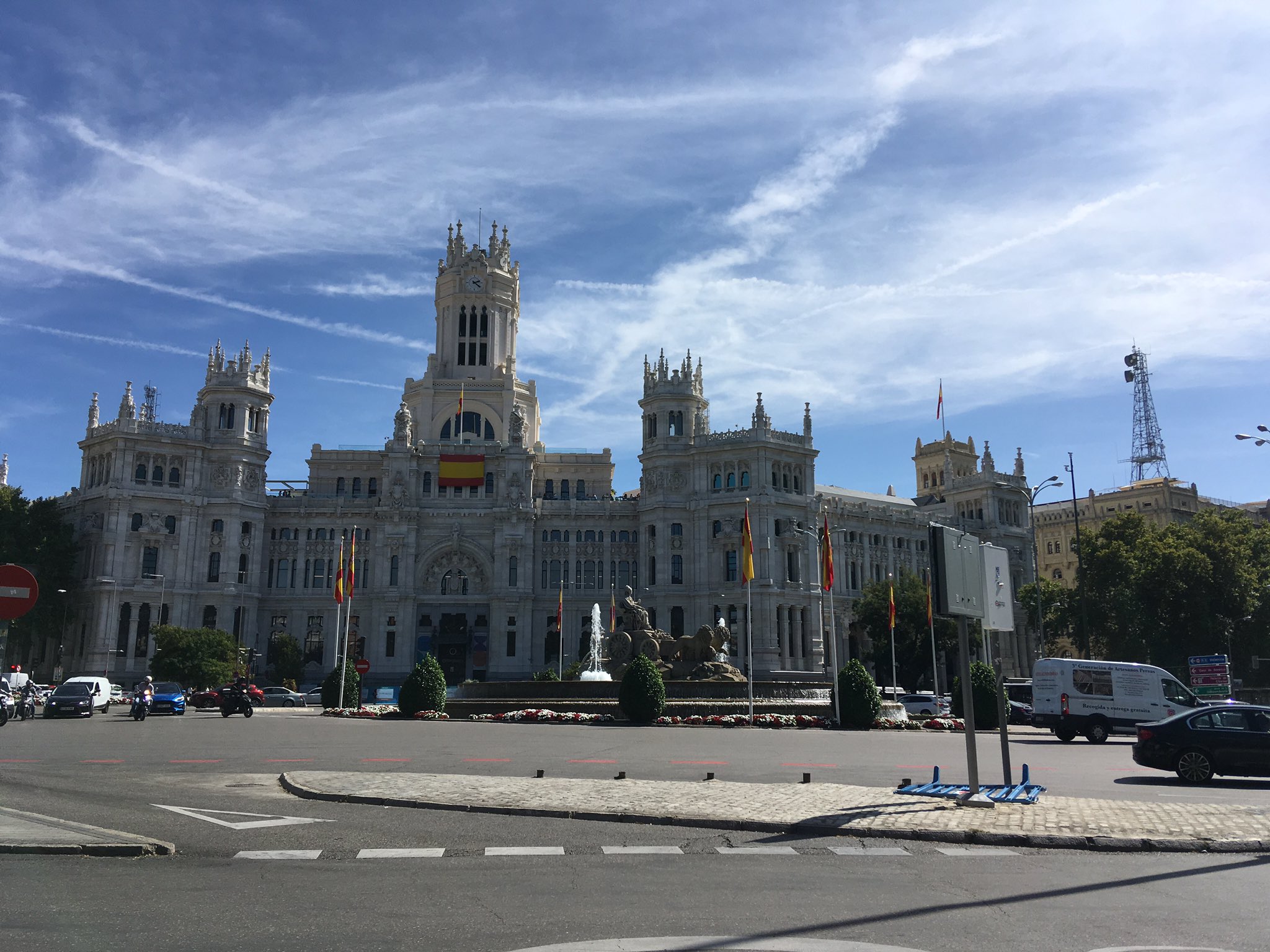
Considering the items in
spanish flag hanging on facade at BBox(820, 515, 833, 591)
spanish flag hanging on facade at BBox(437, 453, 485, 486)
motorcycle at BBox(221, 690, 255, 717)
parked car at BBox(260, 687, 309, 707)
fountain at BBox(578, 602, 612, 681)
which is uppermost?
spanish flag hanging on facade at BBox(437, 453, 485, 486)

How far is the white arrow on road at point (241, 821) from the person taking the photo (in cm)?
1309

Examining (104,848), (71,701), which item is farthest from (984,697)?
(71,701)

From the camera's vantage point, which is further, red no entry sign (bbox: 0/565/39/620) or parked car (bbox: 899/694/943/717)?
parked car (bbox: 899/694/943/717)

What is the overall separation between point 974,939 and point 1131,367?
124 m

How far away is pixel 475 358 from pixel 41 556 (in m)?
43.5

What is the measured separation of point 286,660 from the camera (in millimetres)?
87312

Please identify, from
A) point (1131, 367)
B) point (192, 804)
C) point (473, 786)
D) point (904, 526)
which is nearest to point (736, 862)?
point (473, 786)

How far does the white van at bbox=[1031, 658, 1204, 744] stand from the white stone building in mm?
50737

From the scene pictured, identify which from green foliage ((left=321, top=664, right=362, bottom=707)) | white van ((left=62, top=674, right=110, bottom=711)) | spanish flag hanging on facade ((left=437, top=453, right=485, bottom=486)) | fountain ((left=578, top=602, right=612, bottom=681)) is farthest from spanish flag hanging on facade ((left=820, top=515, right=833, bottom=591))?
spanish flag hanging on facade ((left=437, top=453, right=485, bottom=486))

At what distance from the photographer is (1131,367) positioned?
118062 millimetres

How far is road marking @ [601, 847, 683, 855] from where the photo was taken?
11.5 meters

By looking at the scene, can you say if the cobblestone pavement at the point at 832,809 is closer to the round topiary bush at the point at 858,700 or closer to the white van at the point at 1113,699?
the white van at the point at 1113,699

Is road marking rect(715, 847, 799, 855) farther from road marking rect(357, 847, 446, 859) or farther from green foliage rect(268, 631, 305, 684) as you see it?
green foliage rect(268, 631, 305, 684)

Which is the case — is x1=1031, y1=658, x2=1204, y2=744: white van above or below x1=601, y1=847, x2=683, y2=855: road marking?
above
